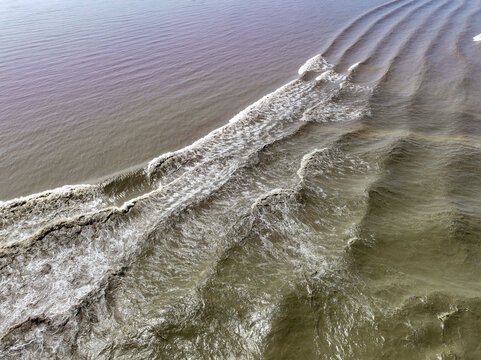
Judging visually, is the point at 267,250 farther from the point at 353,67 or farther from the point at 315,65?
the point at 353,67

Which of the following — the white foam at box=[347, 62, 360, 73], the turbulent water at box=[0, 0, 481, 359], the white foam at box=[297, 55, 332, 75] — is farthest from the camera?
the white foam at box=[297, 55, 332, 75]

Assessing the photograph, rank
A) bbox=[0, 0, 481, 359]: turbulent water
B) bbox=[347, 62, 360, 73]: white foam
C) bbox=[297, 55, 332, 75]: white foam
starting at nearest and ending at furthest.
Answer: bbox=[0, 0, 481, 359]: turbulent water, bbox=[347, 62, 360, 73]: white foam, bbox=[297, 55, 332, 75]: white foam

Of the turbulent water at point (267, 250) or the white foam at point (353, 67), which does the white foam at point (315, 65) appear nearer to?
the white foam at point (353, 67)

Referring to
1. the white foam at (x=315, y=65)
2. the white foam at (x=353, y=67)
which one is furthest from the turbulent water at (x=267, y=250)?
the white foam at (x=315, y=65)

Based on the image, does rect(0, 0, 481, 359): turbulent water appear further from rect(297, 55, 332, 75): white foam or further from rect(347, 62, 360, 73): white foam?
rect(297, 55, 332, 75): white foam

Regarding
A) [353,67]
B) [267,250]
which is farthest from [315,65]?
[267,250]

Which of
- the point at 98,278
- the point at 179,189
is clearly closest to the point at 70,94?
the point at 179,189

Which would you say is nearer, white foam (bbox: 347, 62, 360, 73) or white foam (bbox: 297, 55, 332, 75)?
white foam (bbox: 347, 62, 360, 73)

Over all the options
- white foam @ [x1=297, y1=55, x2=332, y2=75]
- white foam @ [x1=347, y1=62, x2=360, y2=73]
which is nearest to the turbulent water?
white foam @ [x1=347, y1=62, x2=360, y2=73]

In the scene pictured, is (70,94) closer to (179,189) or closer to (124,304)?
(179,189)
